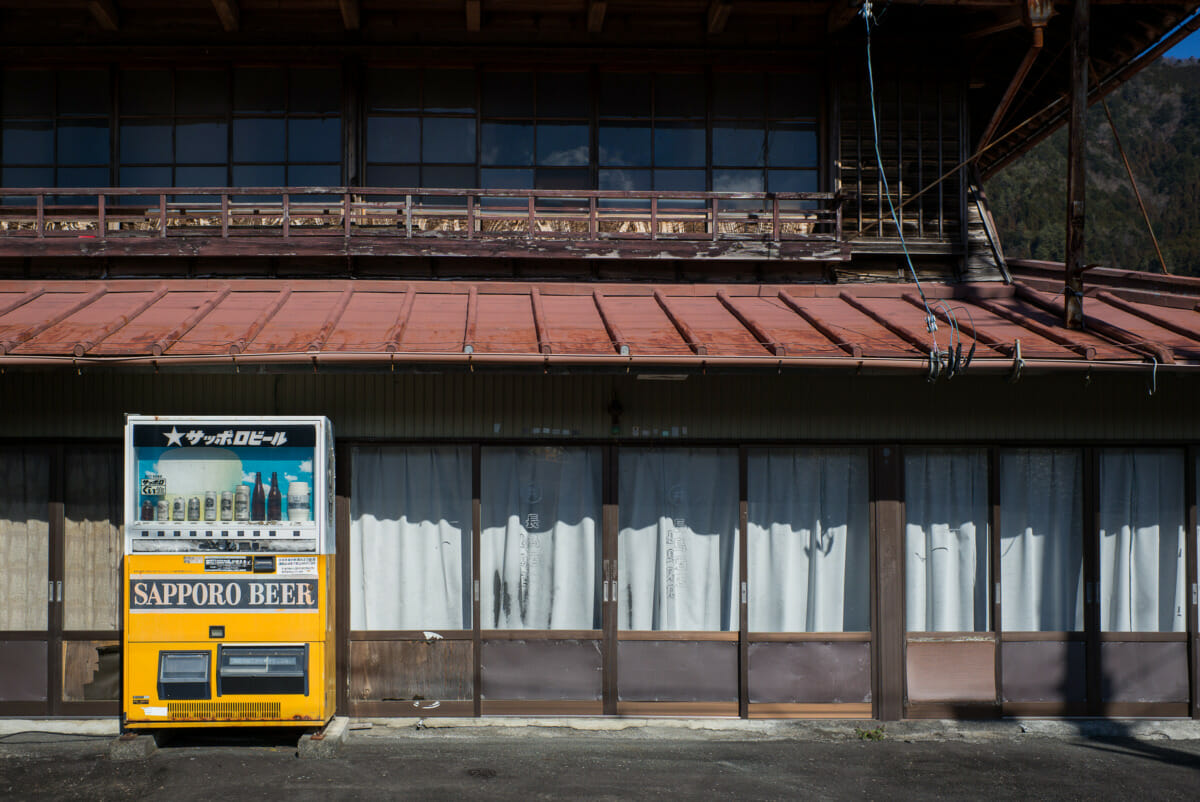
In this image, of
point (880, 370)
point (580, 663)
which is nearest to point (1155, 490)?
point (880, 370)

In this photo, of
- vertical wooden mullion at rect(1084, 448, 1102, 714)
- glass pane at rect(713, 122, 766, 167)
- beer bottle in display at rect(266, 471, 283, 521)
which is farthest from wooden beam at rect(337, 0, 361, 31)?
vertical wooden mullion at rect(1084, 448, 1102, 714)

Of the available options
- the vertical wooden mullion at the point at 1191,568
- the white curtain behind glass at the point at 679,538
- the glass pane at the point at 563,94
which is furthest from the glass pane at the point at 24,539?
the vertical wooden mullion at the point at 1191,568

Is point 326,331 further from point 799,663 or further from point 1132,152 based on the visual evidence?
point 1132,152

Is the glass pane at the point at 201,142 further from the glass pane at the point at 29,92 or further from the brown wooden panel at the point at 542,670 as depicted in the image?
the brown wooden panel at the point at 542,670

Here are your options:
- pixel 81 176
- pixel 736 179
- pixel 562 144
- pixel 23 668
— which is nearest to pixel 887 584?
pixel 736 179

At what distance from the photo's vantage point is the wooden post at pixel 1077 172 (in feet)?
26.8

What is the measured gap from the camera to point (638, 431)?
8305mm

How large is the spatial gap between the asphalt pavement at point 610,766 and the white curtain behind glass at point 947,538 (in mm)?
1124

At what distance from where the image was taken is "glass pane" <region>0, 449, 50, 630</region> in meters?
8.16

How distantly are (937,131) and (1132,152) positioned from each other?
6411cm

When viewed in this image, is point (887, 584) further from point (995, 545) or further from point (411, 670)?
point (411, 670)

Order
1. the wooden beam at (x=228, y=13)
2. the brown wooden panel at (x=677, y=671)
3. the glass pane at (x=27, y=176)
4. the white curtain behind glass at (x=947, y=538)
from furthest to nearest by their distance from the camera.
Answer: the glass pane at (x=27, y=176) → the wooden beam at (x=228, y=13) → the white curtain behind glass at (x=947, y=538) → the brown wooden panel at (x=677, y=671)

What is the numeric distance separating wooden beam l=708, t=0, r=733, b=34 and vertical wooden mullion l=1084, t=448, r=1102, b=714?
609cm

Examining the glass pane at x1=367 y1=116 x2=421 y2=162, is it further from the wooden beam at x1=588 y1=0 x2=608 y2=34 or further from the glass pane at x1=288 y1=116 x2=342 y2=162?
the wooden beam at x1=588 y1=0 x2=608 y2=34
